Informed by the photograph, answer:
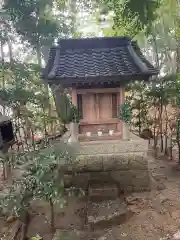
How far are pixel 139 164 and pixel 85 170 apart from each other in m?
1.60

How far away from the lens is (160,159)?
9.67 metres

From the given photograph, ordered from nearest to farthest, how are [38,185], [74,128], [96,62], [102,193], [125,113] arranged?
1. [38,185]
2. [102,193]
3. [125,113]
4. [74,128]
5. [96,62]

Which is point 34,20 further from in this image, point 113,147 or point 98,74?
point 113,147

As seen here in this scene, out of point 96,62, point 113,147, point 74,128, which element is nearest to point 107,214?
point 113,147

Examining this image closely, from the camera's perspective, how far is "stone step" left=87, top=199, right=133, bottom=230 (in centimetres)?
546

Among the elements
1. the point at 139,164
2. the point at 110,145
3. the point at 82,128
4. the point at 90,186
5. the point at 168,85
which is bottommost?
the point at 90,186

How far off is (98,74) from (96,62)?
90 cm

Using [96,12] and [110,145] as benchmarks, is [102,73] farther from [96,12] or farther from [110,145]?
Answer: [96,12]

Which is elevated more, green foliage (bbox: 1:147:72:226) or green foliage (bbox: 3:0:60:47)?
green foliage (bbox: 3:0:60:47)

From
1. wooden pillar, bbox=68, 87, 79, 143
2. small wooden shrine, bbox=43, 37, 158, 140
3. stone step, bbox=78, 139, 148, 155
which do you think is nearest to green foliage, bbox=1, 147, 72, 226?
wooden pillar, bbox=68, 87, 79, 143

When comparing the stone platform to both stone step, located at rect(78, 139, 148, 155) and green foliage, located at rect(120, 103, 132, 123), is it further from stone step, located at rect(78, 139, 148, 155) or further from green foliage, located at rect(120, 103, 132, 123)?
green foliage, located at rect(120, 103, 132, 123)

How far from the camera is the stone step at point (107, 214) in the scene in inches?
215

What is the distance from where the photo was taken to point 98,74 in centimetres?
640

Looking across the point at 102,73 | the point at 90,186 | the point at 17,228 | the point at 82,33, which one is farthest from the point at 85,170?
the point at 82,33
